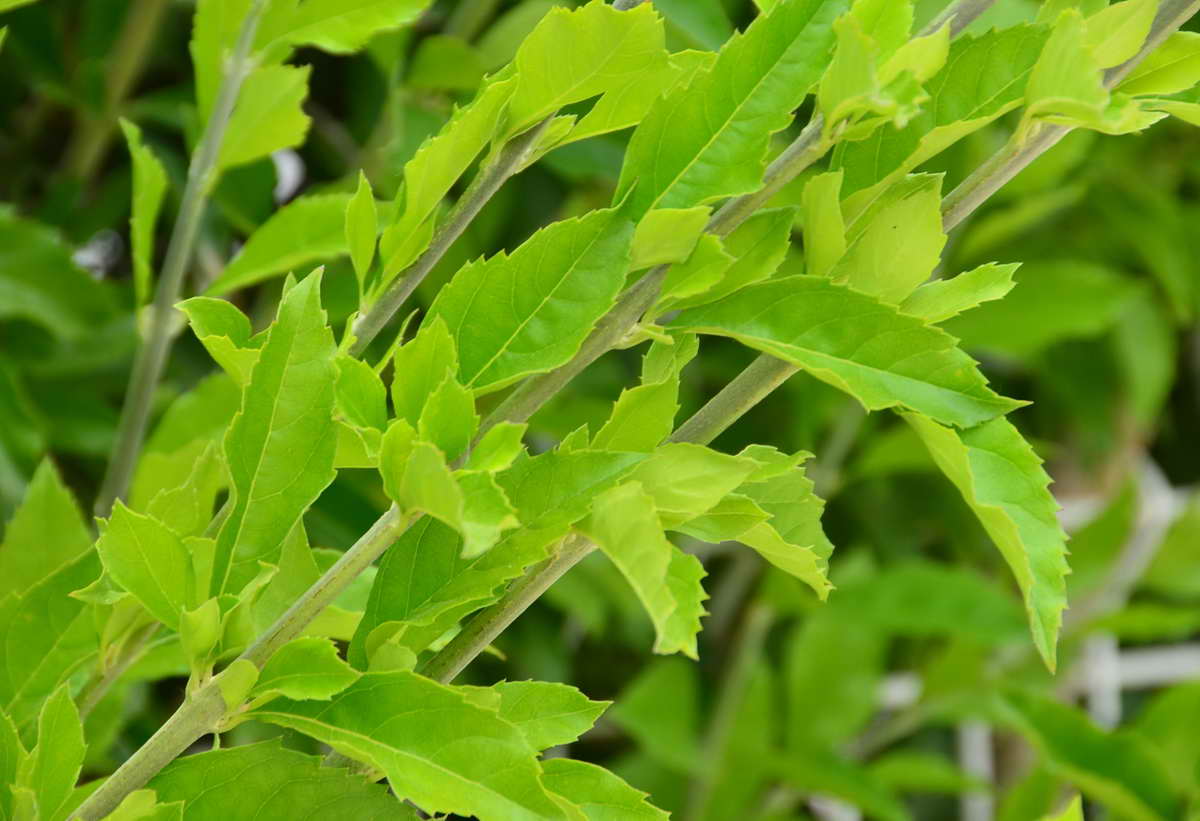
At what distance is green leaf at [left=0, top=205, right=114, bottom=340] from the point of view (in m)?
0.46

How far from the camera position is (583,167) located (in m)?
0.50

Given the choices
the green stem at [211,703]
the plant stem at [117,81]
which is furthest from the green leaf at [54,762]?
the plant stem at [117,81]

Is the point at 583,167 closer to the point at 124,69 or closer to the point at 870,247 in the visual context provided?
the point at 124,69

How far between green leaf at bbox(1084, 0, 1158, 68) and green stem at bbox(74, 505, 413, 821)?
12cm

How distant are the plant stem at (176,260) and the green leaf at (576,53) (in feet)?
0.49

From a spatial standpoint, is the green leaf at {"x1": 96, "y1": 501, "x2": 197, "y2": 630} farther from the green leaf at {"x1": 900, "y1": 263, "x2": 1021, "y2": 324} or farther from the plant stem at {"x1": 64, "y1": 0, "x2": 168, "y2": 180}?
the plant stem at {"x1": 64, "y1": 0, "x2": 168, "y2": 180}

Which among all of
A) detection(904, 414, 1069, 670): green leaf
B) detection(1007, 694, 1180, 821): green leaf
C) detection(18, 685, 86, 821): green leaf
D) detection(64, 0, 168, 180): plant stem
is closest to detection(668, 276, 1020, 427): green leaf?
detection(904, 414, 1069, 670): green leaf

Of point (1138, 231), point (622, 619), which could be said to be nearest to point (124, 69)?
point (622, 619)

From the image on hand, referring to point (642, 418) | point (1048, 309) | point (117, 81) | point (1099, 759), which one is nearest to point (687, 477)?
point (642, 418)

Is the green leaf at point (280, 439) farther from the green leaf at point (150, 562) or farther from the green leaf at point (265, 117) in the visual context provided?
the green leaf at point (265, 117)

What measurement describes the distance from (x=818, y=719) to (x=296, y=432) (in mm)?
570

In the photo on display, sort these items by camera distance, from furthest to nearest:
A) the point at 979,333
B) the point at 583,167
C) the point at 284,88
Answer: the point at 979,333 → the point at 583,167 → the point at 284,88

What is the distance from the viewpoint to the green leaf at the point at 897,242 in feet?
0.65

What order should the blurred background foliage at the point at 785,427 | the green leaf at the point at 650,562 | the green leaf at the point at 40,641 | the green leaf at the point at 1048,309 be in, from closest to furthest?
1. the green leaf at the point at 650,562
2. the green leaf at the point at 40,641
3. the blurred background foliage at the point at 785,427
4. the green leaf at the point at 1048,309
